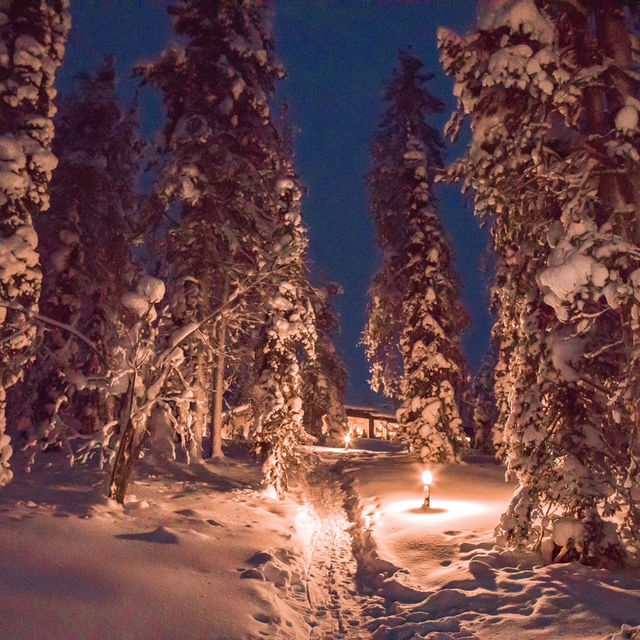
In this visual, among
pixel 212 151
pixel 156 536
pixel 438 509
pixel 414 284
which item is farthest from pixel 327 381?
pixel 156 536

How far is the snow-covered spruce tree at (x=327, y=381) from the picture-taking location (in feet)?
97.6

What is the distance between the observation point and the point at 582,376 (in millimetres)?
7605

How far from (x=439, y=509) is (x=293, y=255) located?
6.12m

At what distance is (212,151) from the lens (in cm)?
1598

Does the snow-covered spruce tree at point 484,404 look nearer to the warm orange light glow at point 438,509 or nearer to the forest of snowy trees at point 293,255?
the forest of snowy trees at point 293,255

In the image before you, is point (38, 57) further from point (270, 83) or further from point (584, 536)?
point (584, 536)

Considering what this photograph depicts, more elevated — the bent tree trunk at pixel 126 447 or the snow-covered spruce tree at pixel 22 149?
the snow-covered spruce tree at pixel 22 149

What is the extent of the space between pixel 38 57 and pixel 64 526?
10.3 m

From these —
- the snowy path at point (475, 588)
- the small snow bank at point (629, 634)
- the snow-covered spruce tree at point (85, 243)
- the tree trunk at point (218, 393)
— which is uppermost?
the snow-covered spruce tree at point (85, 243)

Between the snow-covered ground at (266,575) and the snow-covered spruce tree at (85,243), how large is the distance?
21.5 feet

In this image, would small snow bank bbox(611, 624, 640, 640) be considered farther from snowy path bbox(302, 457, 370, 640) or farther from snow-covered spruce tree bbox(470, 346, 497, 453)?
snow-covered spruce tree bbox(470, 346, 497, 453)

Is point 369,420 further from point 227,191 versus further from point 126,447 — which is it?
point 126,447

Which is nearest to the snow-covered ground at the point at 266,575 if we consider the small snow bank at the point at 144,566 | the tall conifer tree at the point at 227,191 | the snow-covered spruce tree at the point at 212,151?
the small snow bank at the point at 144,566

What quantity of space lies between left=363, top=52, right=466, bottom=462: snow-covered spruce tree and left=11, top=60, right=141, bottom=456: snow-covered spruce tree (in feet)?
30.1
